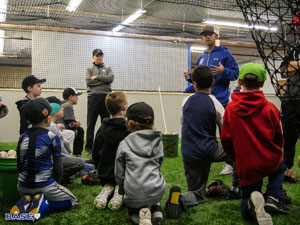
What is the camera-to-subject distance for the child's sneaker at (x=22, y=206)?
1.91 m

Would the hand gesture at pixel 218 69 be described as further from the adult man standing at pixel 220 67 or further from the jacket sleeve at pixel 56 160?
the jacket sleeve at pixel 56 160

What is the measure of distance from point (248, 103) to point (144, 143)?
2.20 ft

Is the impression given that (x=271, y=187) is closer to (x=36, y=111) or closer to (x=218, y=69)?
(x=218, y=69)

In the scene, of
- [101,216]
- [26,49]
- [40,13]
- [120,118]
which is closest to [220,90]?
[120,118]

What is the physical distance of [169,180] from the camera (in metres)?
3.02

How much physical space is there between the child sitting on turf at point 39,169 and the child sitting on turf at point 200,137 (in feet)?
2.75

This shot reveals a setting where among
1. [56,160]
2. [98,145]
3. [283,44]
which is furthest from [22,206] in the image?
[283,44]

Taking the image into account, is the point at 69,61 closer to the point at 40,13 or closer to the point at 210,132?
the point at 40,13

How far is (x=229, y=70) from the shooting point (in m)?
2.99

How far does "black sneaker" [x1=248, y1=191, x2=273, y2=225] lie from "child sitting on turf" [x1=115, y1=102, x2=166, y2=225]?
0.51 m

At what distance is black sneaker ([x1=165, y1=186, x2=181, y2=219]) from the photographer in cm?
193

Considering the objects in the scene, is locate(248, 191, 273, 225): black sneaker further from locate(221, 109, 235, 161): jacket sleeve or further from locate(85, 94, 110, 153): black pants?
locate(85, 94, 110, 153): black pants

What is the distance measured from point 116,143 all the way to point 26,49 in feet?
28.7

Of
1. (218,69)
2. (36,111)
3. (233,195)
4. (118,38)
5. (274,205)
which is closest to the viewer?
(274,205)
